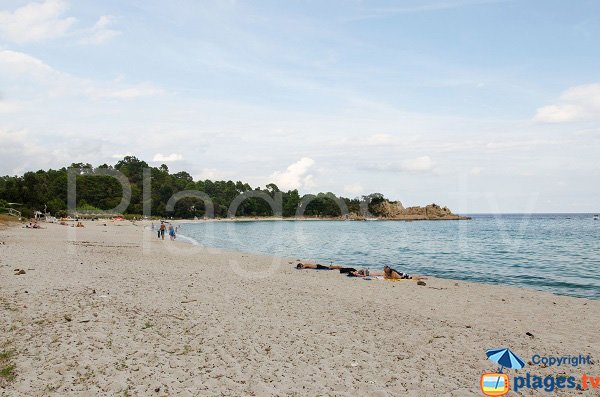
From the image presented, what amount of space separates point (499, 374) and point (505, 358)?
0.74m

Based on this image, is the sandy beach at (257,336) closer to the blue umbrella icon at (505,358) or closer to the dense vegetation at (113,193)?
the blue umbrella icon at (505,358)

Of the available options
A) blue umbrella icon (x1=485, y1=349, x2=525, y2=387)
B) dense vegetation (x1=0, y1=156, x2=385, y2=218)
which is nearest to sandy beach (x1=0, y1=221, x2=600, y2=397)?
blue umbrella icon (x1=485, y1=349, x2=525, y2=387)

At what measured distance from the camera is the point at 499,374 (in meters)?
7.34

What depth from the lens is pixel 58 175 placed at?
12606 cm

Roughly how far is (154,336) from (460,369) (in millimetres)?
6092

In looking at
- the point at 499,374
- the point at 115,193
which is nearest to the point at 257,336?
the point at 499,374

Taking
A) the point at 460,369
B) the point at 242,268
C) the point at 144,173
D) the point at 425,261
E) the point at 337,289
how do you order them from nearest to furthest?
the point at 460,369 → the point at 337,289 → the point at 242,268 → the point at 425,261 → the point at 144,173

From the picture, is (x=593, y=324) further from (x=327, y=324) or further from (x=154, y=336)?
(x=154, y=336)

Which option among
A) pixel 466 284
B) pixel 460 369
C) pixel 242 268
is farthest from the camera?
pixel 242 268

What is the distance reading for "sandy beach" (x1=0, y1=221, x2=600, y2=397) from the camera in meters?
6.50

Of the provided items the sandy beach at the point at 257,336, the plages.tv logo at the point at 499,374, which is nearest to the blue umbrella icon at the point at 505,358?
the plages.tv logo at the point at 499,374

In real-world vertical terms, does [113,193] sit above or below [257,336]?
above

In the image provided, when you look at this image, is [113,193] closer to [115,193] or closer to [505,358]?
[115,193]

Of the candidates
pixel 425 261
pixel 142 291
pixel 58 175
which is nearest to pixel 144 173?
pixel 58 175
